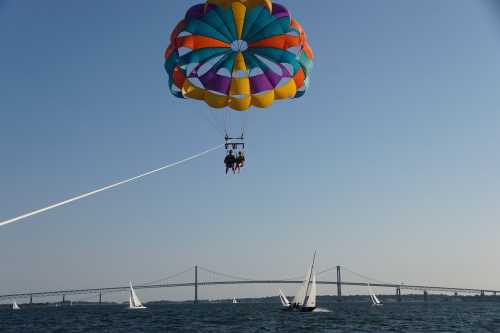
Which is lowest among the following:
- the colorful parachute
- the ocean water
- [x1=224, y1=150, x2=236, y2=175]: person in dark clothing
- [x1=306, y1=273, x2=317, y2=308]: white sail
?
the ocean water

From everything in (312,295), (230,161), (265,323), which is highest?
(230,161)

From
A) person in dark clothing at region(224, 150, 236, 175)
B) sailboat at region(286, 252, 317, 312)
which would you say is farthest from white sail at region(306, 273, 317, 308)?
person in dark clothing at region(224, 150, 236, 175)

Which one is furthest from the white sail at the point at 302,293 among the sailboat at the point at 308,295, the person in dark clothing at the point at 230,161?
the person in dark clothing at the point at 230,161

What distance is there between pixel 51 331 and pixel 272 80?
4145cm

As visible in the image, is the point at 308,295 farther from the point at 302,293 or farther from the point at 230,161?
the point at 230,161

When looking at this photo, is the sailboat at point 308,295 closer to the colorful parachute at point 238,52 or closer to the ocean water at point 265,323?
the ocean water at point 265,323

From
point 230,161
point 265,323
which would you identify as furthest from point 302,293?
point 230,161

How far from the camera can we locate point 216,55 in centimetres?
2905

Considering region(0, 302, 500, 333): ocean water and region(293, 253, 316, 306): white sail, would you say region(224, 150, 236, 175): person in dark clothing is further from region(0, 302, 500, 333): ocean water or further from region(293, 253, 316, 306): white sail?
region(293, 253, 316, 306): white sail

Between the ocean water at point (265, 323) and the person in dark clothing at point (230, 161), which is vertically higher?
the person in dark clothing at point (230, 161)

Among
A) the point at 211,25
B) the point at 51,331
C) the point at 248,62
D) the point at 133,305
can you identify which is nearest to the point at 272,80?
the point at 248,62

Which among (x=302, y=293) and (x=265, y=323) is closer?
(x=265, y=323)

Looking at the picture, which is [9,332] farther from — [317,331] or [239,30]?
[239,30]

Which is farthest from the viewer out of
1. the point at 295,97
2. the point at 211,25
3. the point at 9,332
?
the point at 9,332
